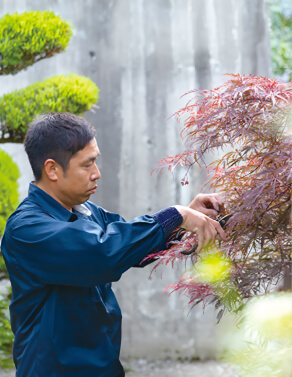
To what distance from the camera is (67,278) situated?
1.41 m

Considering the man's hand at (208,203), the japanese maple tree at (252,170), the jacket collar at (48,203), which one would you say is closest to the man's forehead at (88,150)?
the jacket collar at (48,203)

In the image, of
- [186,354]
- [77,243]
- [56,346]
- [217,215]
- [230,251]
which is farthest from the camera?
[186,354]

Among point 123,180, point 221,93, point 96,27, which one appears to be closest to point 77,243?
point 221,93

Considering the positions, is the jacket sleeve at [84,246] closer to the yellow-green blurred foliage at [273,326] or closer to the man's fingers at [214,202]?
the man's fingers at [214,202]

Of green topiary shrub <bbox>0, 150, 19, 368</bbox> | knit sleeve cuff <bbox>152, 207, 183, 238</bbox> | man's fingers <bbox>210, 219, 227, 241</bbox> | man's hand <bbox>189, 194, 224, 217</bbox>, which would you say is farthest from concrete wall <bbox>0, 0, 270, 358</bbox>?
knit sleeve cuff <bbox>152, 207, 183, 238</bbox>

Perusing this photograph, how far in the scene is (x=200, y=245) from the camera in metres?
1.46

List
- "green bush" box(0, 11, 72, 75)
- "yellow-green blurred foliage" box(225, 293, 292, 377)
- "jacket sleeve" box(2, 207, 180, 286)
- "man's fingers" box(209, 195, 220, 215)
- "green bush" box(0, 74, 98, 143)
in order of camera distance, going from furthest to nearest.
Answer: "green bush" box(0, 74, 98, 143), "green bush" box(0, 11, 72, 75), "man's fingers" box(209, 195, 220, 215), "yellow-green blurred foliage" box(225, 293, 292, 377), "jacket sleeve" box(2, 207, 180, 286)

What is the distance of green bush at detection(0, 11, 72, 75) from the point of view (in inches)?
116

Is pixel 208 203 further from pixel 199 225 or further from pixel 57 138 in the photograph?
pixel 57 138

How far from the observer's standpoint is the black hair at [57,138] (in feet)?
5.09

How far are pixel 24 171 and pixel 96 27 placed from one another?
133 centimetres

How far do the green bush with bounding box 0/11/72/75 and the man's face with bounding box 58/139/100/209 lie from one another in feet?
5.29

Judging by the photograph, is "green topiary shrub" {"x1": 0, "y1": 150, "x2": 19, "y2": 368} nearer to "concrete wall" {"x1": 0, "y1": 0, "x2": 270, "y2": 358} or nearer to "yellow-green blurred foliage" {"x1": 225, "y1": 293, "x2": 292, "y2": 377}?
"concrete wall" {"x1": 0, "y1": 0, "x2": 270, "y2": 358}

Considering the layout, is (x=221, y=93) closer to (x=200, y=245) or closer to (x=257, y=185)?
(x=257, y=185)
